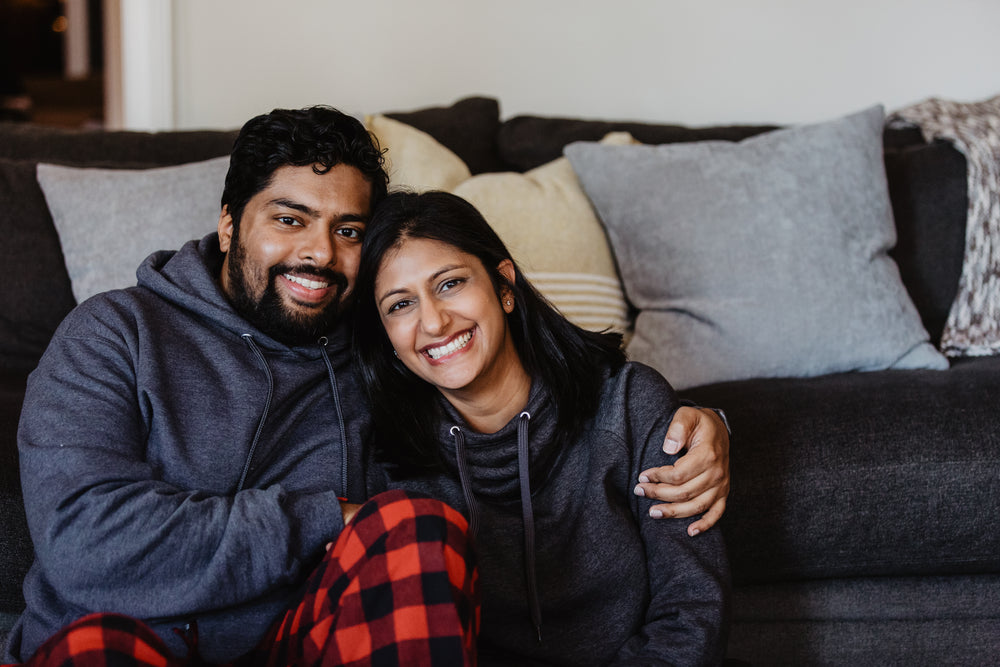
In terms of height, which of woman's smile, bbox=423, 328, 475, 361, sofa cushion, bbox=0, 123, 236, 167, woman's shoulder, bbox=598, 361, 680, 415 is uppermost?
sofa cushion, bbox=0, 123, 236, 167

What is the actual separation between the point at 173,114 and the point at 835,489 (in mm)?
2086

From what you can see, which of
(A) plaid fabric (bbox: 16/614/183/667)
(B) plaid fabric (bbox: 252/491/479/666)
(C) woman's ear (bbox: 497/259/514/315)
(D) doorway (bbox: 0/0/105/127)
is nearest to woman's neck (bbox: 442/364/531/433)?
(C) woman's ear (bbox: 497/259/514/315)

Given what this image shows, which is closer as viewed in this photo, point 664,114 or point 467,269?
point 467,269

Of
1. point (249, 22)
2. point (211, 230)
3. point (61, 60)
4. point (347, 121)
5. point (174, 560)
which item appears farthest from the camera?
point (61, 60)

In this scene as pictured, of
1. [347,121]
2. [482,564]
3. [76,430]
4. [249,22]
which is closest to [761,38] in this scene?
[249,22]

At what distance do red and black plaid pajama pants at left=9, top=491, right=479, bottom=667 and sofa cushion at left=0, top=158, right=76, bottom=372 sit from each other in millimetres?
960

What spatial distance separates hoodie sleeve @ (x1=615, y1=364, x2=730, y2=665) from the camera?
125 cm

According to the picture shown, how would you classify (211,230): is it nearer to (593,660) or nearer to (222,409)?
(222,409)

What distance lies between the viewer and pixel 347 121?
1.56 m

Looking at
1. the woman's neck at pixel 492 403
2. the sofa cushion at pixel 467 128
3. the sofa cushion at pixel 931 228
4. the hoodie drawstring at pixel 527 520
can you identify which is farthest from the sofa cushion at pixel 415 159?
the sofa cushion at pixel 931 228

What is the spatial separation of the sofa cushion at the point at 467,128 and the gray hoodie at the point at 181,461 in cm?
86

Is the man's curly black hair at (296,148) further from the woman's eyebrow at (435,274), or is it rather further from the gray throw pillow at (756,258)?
the gray throw pillow at (756,258)

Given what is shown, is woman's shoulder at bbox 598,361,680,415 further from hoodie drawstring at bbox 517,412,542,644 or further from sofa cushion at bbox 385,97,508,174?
sofa cushion at bbox 385,97,508,174

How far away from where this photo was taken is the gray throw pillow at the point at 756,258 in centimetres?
194
